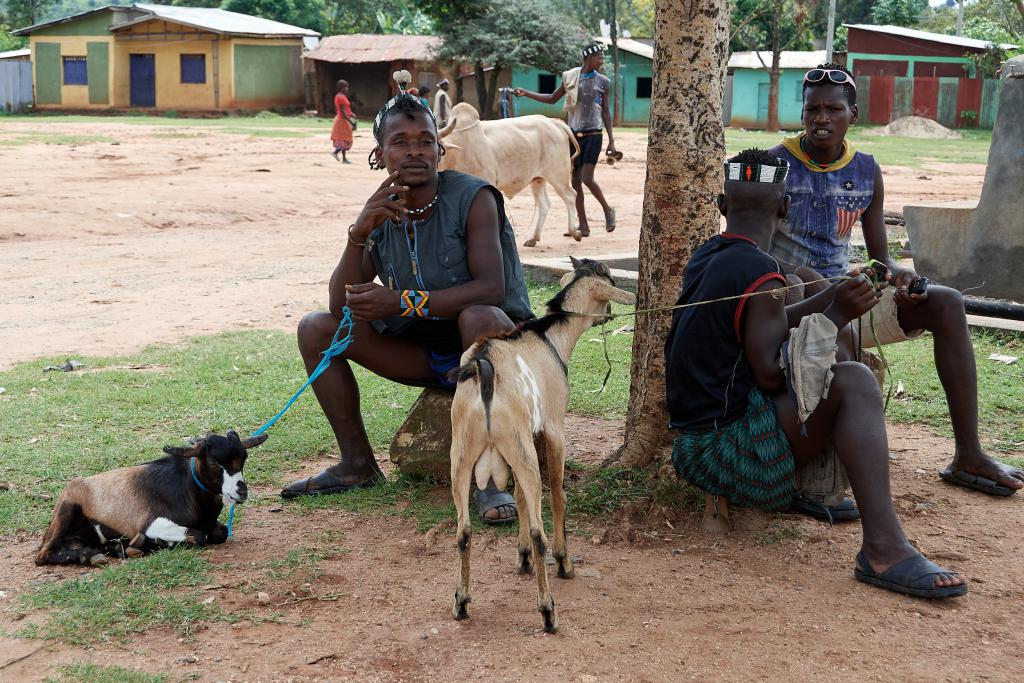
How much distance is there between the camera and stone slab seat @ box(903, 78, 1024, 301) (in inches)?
315

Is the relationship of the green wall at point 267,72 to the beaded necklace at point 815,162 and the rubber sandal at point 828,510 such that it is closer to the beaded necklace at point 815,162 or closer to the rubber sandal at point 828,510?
the beaded necklace at point 815,162

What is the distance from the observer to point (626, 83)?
4031 centimetres

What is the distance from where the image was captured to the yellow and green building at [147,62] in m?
36.8

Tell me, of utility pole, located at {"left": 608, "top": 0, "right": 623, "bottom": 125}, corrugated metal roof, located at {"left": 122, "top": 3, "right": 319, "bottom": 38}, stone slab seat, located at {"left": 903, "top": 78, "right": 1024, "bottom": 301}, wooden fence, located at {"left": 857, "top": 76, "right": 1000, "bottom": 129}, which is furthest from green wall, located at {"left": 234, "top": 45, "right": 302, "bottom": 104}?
stone slab seat, located at {"left": 903, "top": 78, "right": 1024, "bottom": 301}

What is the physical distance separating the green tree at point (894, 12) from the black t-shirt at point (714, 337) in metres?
50.7

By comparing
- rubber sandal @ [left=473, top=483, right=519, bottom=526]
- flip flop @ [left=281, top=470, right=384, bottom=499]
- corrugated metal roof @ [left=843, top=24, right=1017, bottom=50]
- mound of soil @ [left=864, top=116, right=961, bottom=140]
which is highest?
corrugated metal roof @ [left=843, top=24, right=1017, bottom=50]

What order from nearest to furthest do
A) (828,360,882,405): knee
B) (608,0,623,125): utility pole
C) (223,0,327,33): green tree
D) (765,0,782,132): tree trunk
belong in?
(828,360,882,405): knee < (765,0,782,132): tree trunk < (608,0,623,125): utility pole < (223,0,327,33): green tree

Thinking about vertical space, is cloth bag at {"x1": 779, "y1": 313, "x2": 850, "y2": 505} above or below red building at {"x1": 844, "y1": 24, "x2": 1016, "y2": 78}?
below

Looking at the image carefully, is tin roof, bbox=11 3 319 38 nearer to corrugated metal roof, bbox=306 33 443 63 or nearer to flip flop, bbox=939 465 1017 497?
corrugated metal roof, bbox=306 33 443 63

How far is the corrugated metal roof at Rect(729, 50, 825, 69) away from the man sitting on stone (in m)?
38.1

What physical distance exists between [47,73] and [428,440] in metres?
38.1

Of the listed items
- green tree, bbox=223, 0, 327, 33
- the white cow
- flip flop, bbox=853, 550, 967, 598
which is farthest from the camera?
green tree, bbox=223, 0, 327, 33

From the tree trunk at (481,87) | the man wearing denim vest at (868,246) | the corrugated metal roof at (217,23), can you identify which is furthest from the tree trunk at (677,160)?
the corrugated metal roof at (217,23)

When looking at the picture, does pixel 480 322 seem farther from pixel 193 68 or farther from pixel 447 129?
pixel 193 68
